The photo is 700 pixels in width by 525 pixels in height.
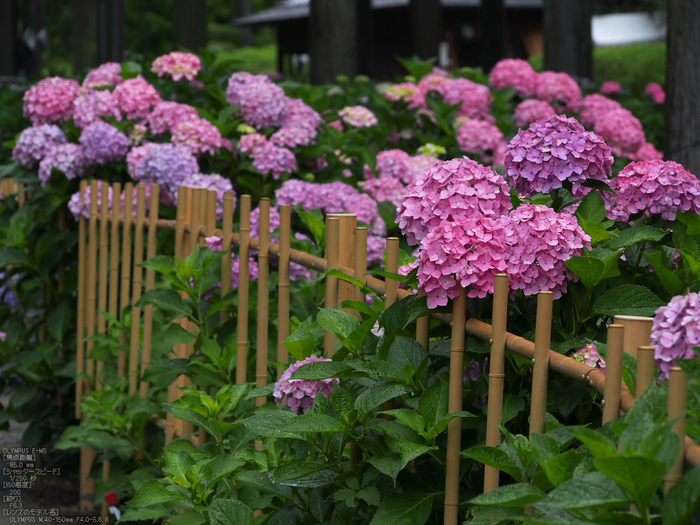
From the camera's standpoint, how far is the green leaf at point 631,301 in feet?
5.94

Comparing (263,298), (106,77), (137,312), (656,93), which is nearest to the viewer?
(263,298)

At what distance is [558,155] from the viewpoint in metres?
2.03

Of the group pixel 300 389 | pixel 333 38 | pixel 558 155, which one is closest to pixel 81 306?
pixel 300 389

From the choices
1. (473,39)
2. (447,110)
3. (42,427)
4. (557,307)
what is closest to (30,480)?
(42,427)

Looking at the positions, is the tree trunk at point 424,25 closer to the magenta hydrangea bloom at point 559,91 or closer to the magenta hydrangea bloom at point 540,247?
the magenta hydrangea bloom at point 559,91

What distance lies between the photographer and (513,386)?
199 centimetres

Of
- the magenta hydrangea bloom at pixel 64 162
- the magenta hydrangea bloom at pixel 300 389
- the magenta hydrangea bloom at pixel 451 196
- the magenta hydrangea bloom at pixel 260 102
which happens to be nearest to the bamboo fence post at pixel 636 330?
the magenta hydrangea bloom at pixel 451 196

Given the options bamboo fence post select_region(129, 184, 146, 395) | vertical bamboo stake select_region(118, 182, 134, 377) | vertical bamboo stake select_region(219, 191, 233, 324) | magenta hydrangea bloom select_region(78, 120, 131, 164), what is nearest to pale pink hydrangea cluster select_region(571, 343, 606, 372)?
vertical bamboo stake select_region(219, 191, 233, 324)

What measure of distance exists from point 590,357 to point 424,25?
463 inches

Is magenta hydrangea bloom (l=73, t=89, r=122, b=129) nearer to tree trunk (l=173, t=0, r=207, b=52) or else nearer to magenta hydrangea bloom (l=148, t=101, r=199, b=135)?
magenta hydrangea bloom (l=148, t=101, r=199, b=135)

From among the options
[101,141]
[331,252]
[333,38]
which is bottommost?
[331,252]

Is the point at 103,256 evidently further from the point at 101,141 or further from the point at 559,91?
the point at 559,91

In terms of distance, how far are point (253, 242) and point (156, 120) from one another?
1.73 metres

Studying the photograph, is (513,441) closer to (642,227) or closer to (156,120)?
(642,227)
